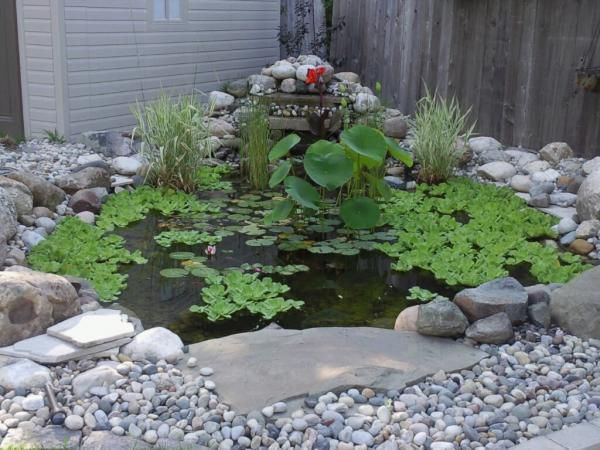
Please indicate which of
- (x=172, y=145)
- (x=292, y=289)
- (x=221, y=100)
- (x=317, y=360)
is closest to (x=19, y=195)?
(x=172, y=145)

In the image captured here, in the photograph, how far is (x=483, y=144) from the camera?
6863 millimetres

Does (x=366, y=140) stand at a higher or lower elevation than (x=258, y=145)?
higher

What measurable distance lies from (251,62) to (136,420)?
7.70 metres

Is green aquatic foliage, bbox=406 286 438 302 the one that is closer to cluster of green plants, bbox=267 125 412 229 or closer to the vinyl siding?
cluster of green plants, bbox=267 125 412 229

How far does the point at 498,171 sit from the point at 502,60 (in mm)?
1213

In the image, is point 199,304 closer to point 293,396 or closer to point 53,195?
point 293,396

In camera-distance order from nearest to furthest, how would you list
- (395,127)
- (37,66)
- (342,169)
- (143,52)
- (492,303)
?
(492,303)
(342,169)
(37,66)
(395,127)
(143,52)

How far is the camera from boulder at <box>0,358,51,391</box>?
2.59m

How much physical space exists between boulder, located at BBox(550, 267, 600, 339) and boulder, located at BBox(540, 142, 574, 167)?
291 cm

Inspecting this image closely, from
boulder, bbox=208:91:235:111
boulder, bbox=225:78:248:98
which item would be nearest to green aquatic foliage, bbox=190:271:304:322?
boulder, bbox=208:91:235:111

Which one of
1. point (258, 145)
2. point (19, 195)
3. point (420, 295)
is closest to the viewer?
point (420, 295)

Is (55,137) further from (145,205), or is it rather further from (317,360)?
(317,360)

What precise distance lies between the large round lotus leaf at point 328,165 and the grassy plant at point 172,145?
4.89ft

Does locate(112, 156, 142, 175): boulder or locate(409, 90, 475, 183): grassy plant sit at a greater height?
locate(409, 90, 475, 183): grassy plant
